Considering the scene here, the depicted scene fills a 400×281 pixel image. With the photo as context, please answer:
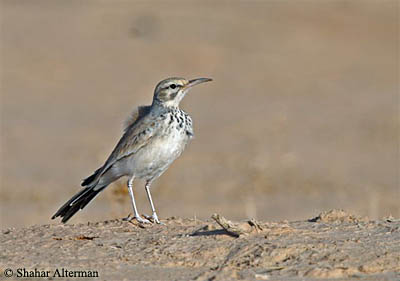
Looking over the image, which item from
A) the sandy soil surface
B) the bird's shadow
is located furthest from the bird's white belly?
the bird's shadow

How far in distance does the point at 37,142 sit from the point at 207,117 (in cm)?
499

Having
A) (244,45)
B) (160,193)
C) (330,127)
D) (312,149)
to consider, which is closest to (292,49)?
(244,45)

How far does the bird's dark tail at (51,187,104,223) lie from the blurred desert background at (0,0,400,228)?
1.08m

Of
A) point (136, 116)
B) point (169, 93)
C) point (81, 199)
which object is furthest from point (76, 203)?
point (169, 93)

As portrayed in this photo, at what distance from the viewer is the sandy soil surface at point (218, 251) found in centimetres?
613

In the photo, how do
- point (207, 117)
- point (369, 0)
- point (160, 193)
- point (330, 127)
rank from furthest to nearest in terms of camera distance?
point (369, 0) → point (207, 117) → point (330, 127) → point (160, 193)

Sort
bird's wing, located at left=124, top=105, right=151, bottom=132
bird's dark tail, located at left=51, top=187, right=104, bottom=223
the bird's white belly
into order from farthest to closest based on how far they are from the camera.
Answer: bird's wing, located at left=124, top=105, right=151, bottom=132 < bird's dark tail, located at left=51, top=187, right=104, bottom=223 < the bird's white belly

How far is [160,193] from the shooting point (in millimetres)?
16438

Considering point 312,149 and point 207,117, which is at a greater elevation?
point 207,117

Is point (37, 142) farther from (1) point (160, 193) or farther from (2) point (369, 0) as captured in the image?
(2) point (369, 0)

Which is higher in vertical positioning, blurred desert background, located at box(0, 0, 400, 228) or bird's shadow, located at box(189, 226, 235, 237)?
blurred desert background, located at box(0, 0, 400, 228)

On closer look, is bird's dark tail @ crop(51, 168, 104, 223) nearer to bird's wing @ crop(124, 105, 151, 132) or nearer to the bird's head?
bird's wing @ crop(124, 105, 151, 132)

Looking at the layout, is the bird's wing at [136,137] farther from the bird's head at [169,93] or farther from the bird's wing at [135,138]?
the bird's head at [169,93]

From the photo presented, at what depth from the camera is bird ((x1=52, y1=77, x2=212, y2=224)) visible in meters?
8.25
